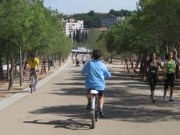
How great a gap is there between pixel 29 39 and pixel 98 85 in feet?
46.2

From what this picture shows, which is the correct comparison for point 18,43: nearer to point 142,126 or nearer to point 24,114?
point 24,114

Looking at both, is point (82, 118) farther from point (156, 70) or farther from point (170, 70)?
point (170, 70)

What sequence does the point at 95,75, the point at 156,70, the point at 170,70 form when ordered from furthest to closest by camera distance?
1. the point at 170,70
2. the point at 156,70
3. the point at 95,75

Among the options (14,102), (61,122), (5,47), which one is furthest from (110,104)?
(5,47)

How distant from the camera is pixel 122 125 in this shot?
1147 centimetres

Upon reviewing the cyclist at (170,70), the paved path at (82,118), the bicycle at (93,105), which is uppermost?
the cyclist at (170,70)

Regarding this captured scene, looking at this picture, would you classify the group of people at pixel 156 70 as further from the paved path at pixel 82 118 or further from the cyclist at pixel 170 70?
the paved path at pixel 82 118

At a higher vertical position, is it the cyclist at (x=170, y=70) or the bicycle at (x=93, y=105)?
the cyclist at (x=170, y=70)

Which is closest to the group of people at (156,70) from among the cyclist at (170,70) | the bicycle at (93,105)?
the cyclist at (170,70)

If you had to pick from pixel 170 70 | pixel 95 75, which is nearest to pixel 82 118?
pixel 95 75

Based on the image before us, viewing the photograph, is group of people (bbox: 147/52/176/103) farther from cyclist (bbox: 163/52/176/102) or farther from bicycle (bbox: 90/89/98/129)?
bicycle (bbox: 90/89/98/129)

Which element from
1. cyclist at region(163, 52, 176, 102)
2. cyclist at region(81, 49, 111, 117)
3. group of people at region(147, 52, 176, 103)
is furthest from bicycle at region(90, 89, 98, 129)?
cyclist at region(163, 52, 176, 102)

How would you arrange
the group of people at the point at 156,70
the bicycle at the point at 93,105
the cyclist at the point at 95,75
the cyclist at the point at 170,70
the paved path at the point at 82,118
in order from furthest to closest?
the cyclist at the point at 170,70, the group of people at the point at 156,70, the cyclist at the point at 95,75, the bicycle at the point at 93,105, the paved path at the point at 82,118

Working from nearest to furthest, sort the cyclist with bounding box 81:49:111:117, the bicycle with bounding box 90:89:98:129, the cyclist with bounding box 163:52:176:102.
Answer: the bicycle with bounding box 90:89:98:129, the cyclist with bounding box 81:49:111:117, the cyclist with bounding box 163:52:176:102
